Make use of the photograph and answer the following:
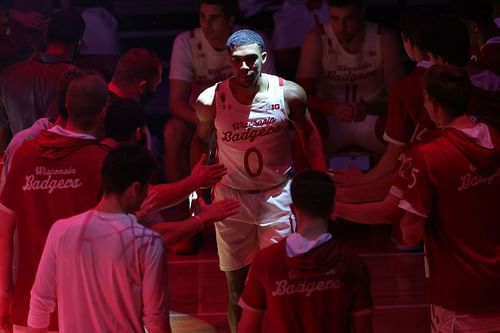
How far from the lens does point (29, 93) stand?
239 inches

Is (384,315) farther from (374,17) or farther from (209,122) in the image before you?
(374,17)

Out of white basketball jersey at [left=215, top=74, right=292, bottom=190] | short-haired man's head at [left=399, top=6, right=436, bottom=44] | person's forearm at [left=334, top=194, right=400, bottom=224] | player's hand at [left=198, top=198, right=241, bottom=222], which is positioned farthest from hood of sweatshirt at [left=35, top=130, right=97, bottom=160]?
short-haired man's head at [left=399, top=6, right=436, bottom=44]

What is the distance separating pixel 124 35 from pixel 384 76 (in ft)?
9.02

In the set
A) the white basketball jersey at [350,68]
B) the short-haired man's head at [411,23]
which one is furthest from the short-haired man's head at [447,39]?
the white basketball jersey at [350,68]

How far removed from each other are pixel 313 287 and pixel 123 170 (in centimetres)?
85

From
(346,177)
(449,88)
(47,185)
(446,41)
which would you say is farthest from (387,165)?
(47,185)

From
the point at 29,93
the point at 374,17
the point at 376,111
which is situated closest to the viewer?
the point at 29,93

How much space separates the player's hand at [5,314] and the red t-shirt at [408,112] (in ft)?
6.97

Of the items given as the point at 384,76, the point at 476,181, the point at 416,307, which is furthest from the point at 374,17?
the point at 476,181

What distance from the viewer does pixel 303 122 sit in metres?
5.49

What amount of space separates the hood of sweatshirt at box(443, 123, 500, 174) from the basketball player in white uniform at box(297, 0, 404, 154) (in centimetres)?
313

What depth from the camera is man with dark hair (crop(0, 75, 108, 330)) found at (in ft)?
13.7

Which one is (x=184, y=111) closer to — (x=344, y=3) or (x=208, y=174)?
(x=344, y=3)

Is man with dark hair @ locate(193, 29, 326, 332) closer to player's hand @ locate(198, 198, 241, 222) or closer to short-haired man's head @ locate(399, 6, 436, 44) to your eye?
short-haired man's head @ locate(399, 6, 436, 44)
